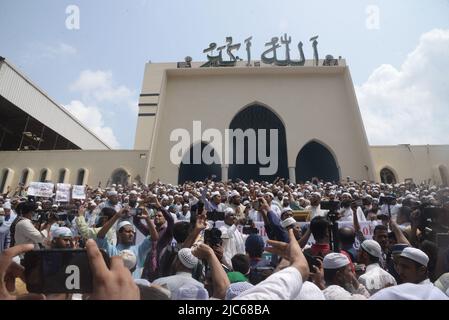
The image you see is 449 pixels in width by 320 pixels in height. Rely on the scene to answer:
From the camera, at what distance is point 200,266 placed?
3.01 m

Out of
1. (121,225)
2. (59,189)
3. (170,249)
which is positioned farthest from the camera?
(59,189)

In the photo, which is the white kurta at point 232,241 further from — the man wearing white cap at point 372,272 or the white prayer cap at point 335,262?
the white prayer cap at point 335,262

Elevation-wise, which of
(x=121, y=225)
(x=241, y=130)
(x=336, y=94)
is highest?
(x=336, y=94)

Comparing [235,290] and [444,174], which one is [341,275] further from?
[444,174]

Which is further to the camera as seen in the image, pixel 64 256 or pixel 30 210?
pixel 30 210

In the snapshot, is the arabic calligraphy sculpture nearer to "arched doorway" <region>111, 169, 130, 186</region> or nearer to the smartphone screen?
"arched doorway" <region>111, 169, 130, 186</region>

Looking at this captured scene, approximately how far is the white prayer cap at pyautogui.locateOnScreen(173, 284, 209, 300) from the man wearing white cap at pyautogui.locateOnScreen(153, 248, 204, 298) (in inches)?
1.8

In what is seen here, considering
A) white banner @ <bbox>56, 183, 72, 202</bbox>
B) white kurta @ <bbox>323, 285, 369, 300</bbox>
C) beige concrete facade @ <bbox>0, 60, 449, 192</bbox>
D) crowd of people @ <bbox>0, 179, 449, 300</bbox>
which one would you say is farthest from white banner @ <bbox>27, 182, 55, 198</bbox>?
white kurta @ <bbox>323, 285, 369, 300</bbox>

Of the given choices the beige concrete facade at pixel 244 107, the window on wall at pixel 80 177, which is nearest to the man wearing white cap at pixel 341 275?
the beige concrete facade at pixel 244 107

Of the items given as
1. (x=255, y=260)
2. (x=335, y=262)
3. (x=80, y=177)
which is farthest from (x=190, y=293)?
(x=80, y=177)

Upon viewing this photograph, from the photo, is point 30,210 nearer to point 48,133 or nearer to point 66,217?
point 66,217

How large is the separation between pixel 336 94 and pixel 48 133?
2278 cm

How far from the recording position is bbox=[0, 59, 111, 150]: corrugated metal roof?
18.4 meters
